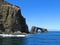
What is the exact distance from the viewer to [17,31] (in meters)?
197

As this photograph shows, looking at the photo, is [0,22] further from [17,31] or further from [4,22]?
[17,31]

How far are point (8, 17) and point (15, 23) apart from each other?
27.9 ft

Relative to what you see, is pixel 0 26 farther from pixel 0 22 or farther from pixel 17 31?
pixel 17 31

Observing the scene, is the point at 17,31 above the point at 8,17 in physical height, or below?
below

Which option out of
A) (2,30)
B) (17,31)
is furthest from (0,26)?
(17,31)

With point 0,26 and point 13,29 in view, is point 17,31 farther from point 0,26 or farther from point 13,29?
point 0,26

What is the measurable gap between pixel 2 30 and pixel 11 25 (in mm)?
9501

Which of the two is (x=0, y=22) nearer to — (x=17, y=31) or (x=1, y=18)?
(x=1, y=18)

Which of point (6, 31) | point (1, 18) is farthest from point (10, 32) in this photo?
point (1, 18)

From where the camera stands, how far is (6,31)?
194000mm

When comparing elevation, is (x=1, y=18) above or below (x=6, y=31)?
above

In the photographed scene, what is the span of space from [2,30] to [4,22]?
8800mm

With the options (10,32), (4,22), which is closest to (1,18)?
(4,22)

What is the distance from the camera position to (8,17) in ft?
655
